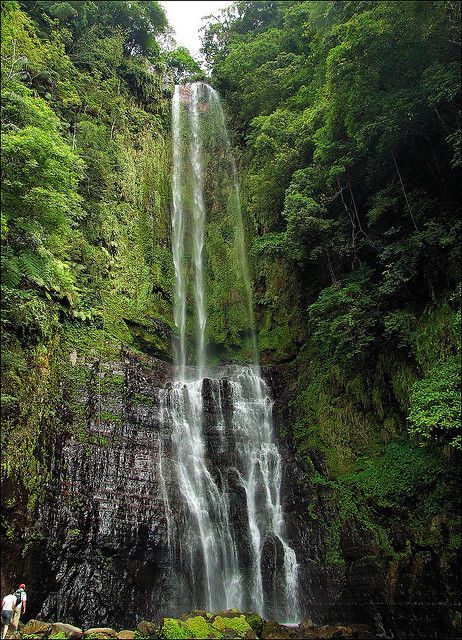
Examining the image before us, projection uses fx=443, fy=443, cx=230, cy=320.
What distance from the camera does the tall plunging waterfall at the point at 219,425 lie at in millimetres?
10609

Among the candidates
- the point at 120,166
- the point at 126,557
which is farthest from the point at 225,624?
the point at 120,166

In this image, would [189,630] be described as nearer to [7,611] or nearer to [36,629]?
[36,629]

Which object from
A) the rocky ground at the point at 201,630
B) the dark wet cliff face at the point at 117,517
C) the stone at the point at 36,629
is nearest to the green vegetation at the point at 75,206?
the dark wet cliff face at the point at 117,517

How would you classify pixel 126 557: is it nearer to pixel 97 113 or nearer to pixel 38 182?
pixel 38 182

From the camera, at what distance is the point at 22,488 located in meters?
9.34

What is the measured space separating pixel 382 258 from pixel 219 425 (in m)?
6.72

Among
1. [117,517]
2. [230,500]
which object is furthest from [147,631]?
[230,500]

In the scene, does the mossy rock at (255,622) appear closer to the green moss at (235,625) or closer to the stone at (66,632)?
the green moss at (235,625)

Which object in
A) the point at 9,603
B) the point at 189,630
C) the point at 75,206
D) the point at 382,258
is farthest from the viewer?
the point at 75,206

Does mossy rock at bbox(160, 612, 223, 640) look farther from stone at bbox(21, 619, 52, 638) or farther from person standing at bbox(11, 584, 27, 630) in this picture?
person standing at bbox(11, 584, 27, 630)

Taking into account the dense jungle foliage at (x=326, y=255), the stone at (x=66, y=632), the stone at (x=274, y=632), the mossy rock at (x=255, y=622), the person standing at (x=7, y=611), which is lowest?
the stone at (x=274, y=632)

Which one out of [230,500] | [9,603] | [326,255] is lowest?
[9,603]

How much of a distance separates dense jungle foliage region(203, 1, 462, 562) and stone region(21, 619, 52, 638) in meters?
6.23

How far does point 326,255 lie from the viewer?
14.1m
